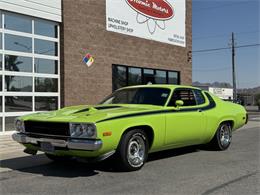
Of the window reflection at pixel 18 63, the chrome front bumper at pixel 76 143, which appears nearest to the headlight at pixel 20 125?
the chrome front bumper at pixel 76 143

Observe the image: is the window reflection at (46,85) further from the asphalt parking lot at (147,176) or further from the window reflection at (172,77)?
the window reflection at (172,77)

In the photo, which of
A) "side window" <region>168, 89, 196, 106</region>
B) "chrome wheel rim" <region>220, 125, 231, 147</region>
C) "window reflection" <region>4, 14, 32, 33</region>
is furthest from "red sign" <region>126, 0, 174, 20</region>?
"side window" <region>168, 89, 196, 106</region>

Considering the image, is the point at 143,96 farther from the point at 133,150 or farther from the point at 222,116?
the point at 222,116

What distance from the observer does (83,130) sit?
6.00m

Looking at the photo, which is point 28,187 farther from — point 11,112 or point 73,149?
point 11,112

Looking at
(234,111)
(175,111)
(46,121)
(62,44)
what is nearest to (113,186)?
(46,121)

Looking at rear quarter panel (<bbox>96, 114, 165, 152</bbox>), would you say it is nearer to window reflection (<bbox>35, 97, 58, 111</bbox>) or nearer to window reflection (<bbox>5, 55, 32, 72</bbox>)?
window reflection (<bbox>5, 55, 32, 72</bbox>)

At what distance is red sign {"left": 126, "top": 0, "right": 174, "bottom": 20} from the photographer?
1669 centimetres

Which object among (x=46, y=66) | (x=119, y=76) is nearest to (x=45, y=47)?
(x=46, y=66)

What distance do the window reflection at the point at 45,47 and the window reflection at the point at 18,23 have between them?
516 millimetres

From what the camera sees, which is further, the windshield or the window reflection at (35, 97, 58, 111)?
the window reflection at (35, 97, 58, 111)

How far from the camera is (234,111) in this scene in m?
9.33

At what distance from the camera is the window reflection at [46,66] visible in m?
12.9

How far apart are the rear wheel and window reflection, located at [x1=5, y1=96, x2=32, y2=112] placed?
6407 millimetres
